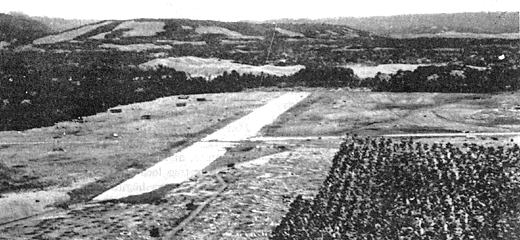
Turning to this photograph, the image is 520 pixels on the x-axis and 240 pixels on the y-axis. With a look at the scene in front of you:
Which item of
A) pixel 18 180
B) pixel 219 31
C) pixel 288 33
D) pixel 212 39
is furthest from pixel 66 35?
pixel 18 180

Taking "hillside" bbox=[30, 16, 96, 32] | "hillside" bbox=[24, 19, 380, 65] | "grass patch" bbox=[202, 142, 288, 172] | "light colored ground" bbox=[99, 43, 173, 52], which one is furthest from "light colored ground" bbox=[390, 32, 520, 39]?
"grass patch" bbox=[202, 142, 288, 172]

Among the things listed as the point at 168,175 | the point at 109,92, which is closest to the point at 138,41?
the point at 109,92

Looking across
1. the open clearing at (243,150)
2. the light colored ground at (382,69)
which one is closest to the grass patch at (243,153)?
the open clearing at (243,150)

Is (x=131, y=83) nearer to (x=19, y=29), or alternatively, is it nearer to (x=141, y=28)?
(x=19, y=29)

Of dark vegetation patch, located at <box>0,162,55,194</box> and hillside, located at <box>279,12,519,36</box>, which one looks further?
hillside, located at <box>279,12,519,36</box>

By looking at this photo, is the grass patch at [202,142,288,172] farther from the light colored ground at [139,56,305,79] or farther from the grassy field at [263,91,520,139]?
the light colored ground at [139,56,305,79]

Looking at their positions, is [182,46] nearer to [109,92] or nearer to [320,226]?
[109,92]
